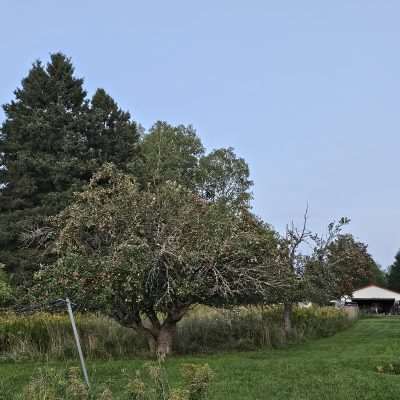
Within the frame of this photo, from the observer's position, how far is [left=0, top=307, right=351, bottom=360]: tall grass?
43.9 feet

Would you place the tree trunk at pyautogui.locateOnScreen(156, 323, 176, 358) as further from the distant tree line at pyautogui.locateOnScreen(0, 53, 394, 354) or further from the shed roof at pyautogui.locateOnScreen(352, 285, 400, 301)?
the shed roof at pyautogui.locateOnScreen(352, 285, 400, 301)

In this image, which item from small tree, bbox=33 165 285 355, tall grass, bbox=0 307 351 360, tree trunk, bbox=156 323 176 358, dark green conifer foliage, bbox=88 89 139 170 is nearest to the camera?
small tree, bbox=33 165 285 355

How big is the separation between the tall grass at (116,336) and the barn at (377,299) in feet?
163

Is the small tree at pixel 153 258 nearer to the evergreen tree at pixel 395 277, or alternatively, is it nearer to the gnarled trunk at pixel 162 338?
the gnarled trunk at pixel 162 338

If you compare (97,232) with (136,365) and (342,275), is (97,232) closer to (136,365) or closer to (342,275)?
(136,365)

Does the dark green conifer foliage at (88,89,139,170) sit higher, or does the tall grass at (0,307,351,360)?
the dark green conifer foliage at (88,89,139,170)

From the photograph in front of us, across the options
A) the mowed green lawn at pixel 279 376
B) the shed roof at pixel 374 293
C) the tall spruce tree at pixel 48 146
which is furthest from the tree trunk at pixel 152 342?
the shed roof at pixel 374 293

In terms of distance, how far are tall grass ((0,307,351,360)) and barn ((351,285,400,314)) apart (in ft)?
163

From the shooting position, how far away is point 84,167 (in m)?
28.6

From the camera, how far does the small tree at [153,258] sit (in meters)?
12.0

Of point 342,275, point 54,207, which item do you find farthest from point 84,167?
point 342,275

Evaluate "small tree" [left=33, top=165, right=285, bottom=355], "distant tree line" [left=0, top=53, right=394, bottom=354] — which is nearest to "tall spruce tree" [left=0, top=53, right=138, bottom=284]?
"distant tree line" [left=0, top=53, right=394, bottom=354]

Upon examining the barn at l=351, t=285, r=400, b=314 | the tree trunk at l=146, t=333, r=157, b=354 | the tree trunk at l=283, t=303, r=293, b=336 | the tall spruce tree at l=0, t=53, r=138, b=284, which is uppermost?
the tall spruce tree at l=0, t=53, r=138, b=284

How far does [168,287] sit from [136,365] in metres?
1.61
